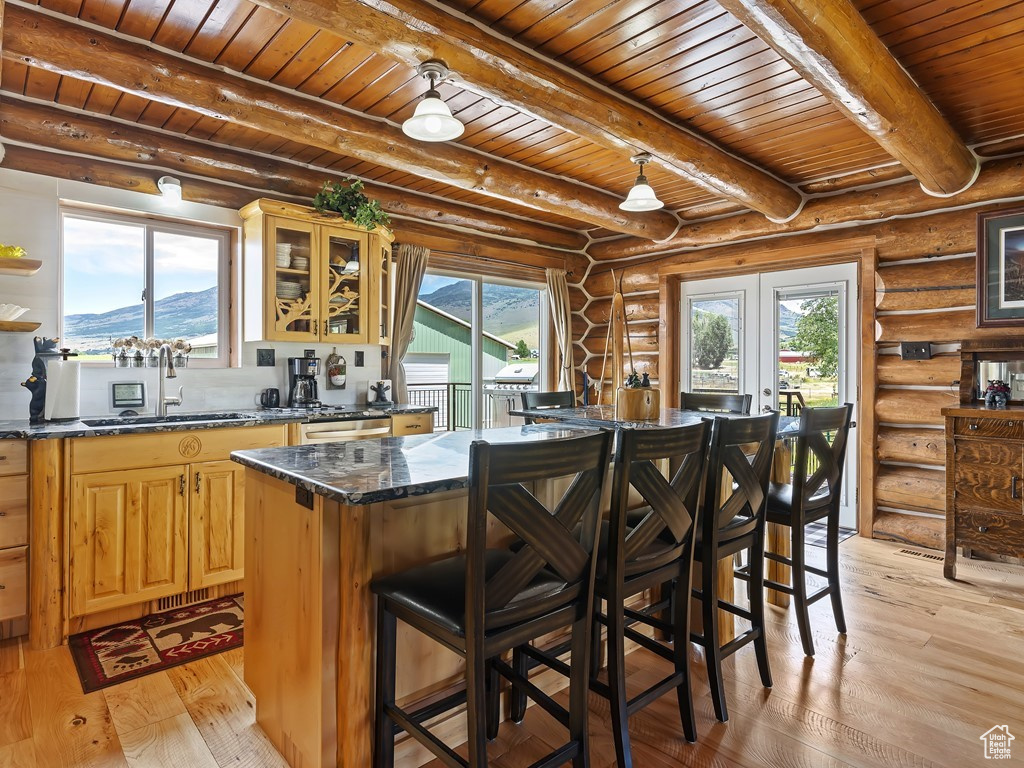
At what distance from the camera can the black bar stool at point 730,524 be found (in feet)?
7.06

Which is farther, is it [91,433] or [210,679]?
[91,433]

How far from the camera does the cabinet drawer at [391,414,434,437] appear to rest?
4160mm

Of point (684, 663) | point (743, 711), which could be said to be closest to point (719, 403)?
point (743, 711)

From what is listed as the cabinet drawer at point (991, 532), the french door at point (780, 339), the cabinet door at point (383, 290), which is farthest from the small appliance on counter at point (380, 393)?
the cabinet drawer at point (991, 532)

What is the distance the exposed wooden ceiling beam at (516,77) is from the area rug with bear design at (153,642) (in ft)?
8.82

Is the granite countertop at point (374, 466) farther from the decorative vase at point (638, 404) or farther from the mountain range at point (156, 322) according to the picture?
the mountain range at point (156, 322)

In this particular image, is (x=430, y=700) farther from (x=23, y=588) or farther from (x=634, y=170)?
(x=634, y=170)

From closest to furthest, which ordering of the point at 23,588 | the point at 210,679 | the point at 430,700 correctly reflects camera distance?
the point at 430,700
the point at 210,679
the point at 23,588

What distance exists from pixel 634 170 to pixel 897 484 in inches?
120

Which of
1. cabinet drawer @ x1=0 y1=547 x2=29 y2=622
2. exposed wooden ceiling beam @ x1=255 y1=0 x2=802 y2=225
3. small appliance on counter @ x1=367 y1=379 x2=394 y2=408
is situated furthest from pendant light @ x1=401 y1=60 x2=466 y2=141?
cabinet drawer @ x1=0 y1=547 x2=29 y2=622

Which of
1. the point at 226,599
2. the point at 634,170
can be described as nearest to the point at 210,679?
the point at 226,599

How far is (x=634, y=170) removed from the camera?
4309 mm

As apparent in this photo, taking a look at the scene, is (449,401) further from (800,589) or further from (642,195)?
(800,589)

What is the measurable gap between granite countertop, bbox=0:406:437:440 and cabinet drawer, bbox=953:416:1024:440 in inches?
136
